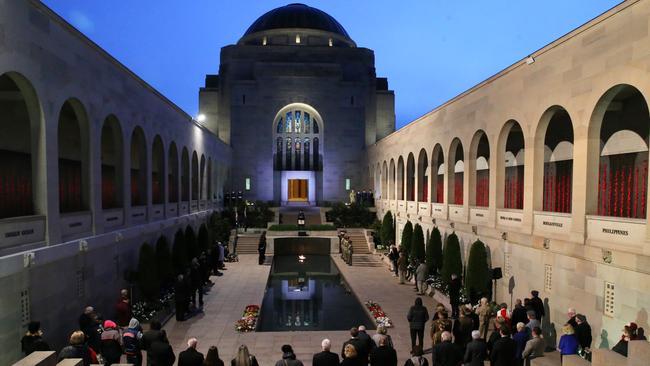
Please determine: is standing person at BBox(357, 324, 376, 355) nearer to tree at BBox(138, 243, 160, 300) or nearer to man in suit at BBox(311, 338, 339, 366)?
man in suit at BBox(311, 338, 339, 366)

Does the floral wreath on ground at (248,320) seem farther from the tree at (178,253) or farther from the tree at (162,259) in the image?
the tree at (178,253)

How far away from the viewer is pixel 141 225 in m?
17.7

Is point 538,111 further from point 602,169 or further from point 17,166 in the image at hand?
point 17,166

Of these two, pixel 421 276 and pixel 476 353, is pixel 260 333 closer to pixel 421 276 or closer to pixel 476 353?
pixel 476 353

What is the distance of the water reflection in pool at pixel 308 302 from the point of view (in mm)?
15571

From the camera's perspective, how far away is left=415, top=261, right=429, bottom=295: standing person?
19.4 meters

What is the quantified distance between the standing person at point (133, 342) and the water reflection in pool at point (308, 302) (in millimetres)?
5410

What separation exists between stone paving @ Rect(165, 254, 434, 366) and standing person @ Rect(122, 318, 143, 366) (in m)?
2.59

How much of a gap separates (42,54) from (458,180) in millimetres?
23430

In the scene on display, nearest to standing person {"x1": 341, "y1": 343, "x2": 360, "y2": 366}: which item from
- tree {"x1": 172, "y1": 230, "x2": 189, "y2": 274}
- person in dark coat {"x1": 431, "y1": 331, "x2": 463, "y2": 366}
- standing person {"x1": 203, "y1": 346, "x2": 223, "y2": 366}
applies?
person in dark coat {"x1": 431, "y1": 331, "x2": 463, "y2": 366}

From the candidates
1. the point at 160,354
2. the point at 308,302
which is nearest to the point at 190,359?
the point at 160,354

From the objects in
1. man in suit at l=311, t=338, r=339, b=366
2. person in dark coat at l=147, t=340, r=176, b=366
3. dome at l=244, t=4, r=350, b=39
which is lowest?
person in dark coat at l=147, t=340, r=176, b=366

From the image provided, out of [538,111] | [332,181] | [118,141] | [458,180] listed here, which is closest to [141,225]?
[118,141]

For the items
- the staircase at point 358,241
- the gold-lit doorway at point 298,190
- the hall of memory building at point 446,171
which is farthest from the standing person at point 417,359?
the gold-lit doorway at point 298,190
